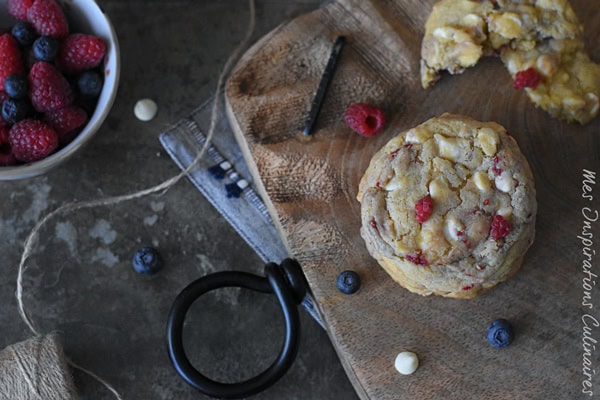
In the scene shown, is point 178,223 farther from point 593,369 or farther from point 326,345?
point 593,369

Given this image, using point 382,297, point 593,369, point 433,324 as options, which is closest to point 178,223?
point 382,297

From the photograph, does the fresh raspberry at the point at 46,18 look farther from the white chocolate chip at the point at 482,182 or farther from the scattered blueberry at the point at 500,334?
the scattered blueberry at the point at 500,334

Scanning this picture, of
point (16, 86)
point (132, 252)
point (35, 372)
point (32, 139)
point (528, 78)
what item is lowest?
point (35, 372)

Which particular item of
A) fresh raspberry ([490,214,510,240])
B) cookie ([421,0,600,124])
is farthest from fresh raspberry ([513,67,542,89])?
fresh raspberry ([490,214,510,240])

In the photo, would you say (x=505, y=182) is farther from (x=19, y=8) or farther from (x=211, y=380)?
(x=19, y=8)

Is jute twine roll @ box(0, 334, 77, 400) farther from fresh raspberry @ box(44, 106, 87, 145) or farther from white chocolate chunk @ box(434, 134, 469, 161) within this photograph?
white chocolate chunk @ box(434, 134, 469, 161)

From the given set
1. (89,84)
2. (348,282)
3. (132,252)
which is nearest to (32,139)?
(89,84)
